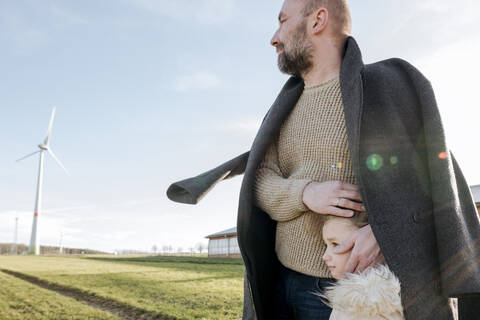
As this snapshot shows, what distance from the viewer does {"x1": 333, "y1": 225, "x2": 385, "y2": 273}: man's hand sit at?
1.44m

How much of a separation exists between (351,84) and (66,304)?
11018mm

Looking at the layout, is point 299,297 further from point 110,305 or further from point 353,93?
point 110,305

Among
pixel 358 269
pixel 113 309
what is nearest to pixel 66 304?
pixel 113 309

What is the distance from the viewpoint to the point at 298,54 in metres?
1.99

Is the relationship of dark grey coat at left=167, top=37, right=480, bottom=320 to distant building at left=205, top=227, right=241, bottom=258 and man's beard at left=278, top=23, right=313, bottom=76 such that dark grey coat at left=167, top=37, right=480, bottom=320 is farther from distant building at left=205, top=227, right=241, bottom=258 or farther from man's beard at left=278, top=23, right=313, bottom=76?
distant building at left=205, top=227, right=241, bottom=258

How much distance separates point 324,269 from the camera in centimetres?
171

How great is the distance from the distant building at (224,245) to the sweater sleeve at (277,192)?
40.8 meters

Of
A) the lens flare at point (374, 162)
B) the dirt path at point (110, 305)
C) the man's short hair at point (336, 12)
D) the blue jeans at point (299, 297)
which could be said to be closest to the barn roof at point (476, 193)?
the dirt path at point (110, 305)

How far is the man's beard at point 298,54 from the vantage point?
1.98 meters

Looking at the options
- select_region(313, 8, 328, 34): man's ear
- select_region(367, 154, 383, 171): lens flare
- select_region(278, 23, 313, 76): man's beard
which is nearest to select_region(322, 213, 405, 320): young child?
select_region(367, 154, 383, 171): lens flare

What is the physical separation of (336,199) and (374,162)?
226 millimetres

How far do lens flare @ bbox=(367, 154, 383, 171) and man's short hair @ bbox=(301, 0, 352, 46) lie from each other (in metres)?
0.76

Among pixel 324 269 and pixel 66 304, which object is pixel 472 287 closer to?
pixel 324 269

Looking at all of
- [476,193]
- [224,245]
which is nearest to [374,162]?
[476,193]
